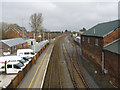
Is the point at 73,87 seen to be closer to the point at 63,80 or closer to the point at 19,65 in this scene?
the point at 63,80

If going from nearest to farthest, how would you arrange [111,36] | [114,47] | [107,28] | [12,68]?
[114,47] < [12,68] < [111,36] < [107,28]

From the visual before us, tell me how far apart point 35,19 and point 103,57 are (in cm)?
4160

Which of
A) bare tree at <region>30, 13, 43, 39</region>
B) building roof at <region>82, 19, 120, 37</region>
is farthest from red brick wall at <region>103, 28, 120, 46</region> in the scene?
bare tree at <region>30, 13, 43, 39</region>

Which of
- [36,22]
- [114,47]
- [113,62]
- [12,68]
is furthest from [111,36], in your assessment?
[36,22]

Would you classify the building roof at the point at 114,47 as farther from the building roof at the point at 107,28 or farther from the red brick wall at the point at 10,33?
the red brick wall at the point at 10,33

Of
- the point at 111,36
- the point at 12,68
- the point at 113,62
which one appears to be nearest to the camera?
the point at 113,62

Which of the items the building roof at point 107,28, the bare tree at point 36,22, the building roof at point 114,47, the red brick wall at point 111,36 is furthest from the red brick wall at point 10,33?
the building roof at point 114,47

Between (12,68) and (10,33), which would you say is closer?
(12,68)

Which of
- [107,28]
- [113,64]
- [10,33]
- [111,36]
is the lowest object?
[113,64]

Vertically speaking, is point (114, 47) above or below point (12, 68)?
above

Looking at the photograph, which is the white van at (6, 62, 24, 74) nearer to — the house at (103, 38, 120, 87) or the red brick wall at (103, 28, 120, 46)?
the house at (103, 38, 120, 87)

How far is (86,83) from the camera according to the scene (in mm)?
13320

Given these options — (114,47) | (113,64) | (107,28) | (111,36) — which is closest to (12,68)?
(113,64)

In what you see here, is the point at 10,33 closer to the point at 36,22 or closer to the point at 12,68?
the point at 36,22
